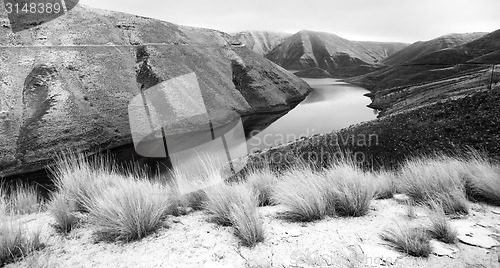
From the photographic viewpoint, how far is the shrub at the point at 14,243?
113 inches

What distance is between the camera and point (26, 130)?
27531mm

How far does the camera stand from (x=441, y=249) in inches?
121

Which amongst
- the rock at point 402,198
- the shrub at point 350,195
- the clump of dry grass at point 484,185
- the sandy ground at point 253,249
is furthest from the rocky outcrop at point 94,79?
the clump of dry grass at point 484,185

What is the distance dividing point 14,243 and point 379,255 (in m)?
3.95

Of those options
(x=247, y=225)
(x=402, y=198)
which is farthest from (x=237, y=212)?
(x=402, y=198)

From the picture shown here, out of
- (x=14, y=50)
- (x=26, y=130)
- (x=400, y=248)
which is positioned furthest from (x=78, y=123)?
(x=400, y=248)

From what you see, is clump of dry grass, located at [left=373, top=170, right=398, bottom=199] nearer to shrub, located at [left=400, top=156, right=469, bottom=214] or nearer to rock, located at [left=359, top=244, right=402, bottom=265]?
shrub, located at [left=400, top=156, right=469, bottom=214]

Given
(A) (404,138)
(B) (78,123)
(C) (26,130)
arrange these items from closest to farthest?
1. (A) (404,138)
2. (C) (26,130)
3. (B) (78,123)

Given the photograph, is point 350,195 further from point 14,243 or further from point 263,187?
point 14,243

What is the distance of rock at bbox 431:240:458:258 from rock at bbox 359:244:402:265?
429mm

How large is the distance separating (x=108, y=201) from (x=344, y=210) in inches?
132

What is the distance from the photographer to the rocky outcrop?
93.2ft

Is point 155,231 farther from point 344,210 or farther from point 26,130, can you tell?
point 26,130

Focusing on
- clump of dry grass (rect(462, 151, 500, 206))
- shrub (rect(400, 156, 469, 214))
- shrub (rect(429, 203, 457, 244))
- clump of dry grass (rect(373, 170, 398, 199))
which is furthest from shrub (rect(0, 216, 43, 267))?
clump of dry grass (rect(462, 151, 500, 206))
